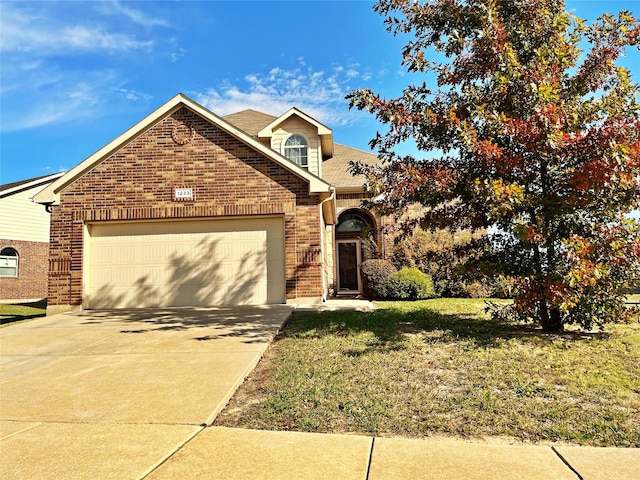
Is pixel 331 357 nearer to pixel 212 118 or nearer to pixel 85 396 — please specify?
pixel 85 396

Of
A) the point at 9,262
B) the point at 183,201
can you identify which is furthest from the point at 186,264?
the point at 9,262

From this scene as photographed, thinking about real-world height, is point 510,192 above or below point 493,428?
above

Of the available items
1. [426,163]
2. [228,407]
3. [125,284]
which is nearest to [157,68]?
[125,284]

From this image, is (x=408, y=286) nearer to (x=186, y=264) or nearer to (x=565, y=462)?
(x=186, y=264)

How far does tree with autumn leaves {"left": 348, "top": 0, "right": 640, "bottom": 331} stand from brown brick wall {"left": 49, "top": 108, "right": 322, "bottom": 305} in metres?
3.82

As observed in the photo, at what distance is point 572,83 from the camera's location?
680 centimetres

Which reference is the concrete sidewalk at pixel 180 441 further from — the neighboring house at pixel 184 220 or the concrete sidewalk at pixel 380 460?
the neighboring house at pixel 184 220

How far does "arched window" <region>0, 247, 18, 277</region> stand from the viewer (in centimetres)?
2103

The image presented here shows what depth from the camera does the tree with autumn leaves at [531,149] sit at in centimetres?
589

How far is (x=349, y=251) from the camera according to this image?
58.5 ft

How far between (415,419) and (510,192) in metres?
3.31

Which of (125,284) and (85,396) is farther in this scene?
(125,284)

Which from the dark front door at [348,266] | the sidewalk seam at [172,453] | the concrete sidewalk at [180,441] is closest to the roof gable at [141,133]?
the concrete sidewalk at [180,441]

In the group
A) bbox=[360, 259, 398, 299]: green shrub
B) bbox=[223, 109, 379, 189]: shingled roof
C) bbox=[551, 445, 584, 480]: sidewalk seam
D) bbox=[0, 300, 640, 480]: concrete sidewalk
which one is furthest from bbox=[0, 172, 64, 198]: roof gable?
bbox=[551, 445, 584, 480]: sidewalk seam
